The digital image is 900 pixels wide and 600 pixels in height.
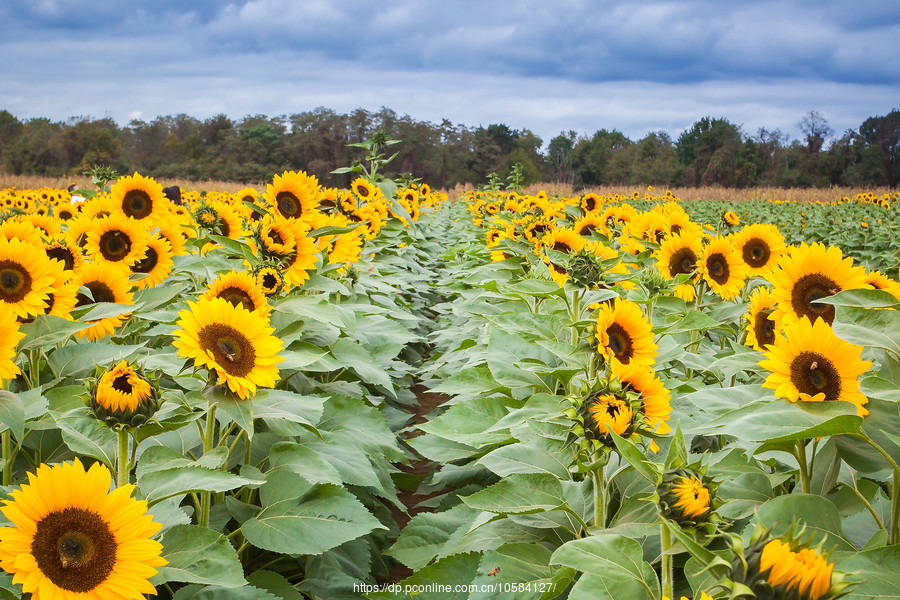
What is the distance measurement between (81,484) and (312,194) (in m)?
2.33

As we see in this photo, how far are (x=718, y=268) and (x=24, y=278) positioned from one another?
296 cm

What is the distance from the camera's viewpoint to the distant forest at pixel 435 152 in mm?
28562

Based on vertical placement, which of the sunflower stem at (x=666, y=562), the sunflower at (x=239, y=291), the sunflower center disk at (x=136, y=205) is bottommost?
the sunflower stem at (x=666, y=562)

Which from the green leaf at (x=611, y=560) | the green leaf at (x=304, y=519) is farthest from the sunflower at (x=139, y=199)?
the green leaf at (x=611, y=560)

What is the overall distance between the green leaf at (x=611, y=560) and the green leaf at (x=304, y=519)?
2.50 feet

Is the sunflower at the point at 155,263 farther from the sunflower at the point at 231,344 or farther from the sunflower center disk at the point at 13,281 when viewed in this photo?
the sunflower at the point at 231,344

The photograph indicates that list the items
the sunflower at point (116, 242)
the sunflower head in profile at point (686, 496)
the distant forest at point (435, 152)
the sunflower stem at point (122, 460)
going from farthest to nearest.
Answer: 1. the distant forest at point (435, 152)
2. the sunflower at point (116, 242)
3. the sunflower stem at point (122, 460)
4. the sunflower head in profile at point (686, 496)

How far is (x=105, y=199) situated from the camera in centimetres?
346

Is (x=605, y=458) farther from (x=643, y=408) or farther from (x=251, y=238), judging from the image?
(x=251, y=238)

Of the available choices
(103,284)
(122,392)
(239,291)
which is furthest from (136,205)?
(122,392)

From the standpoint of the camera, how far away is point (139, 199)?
353 cm

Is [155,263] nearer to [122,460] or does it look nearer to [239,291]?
[239,291]

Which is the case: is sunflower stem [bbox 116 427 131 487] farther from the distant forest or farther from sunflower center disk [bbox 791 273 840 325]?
the distant forest

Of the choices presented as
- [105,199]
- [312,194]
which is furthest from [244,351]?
[105,199]
